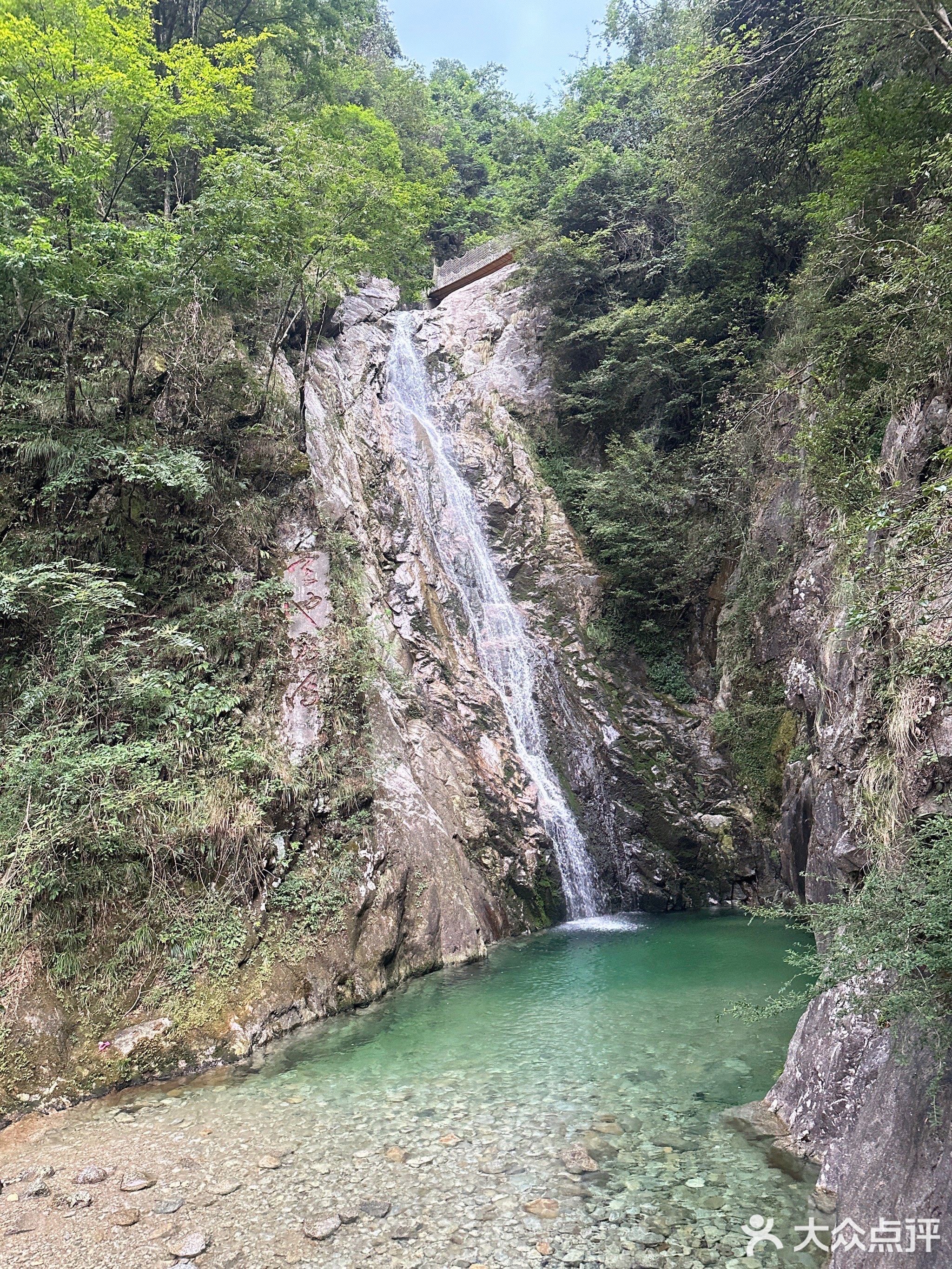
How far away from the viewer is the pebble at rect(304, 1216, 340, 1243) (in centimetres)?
352

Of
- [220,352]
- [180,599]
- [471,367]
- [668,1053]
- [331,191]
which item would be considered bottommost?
[668,1053]

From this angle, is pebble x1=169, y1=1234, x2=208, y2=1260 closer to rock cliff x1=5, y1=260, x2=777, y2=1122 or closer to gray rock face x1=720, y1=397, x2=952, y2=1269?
rock cliff x1=5, y1=260, x2=777, y2=1122

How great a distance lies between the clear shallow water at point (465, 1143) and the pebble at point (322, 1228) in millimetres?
44

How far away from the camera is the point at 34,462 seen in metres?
7.84

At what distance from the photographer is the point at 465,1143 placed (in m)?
4.38

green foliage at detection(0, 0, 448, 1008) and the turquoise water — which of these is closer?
the turquoise water

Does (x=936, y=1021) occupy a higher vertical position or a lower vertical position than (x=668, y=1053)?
higher

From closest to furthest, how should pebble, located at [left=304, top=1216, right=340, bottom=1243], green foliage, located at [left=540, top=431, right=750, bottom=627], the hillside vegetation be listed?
1. pebble, located at [left=304, top=1216, right=340, bottom=1243]
2. the hillside vegetation
3. green foliage, located at [left=540, top=431, right=750, bottom=627]

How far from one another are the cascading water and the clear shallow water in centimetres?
410

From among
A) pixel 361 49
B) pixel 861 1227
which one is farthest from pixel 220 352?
pixel 361 49

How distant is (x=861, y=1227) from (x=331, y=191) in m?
11.7

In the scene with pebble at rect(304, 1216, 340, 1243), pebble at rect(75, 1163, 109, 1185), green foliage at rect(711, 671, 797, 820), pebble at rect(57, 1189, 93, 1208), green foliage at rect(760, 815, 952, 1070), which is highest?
green foliage at rect(711, 671, 797, 820)

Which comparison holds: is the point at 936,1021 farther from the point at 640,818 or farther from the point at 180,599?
the point at 640,818

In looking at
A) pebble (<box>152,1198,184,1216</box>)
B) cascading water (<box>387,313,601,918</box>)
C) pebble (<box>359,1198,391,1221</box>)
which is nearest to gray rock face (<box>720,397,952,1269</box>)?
pebble (<box>359,1198,391,1221</box>)
